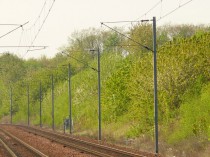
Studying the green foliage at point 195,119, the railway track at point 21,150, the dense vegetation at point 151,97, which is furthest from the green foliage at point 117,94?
the green foliage at point 195,119

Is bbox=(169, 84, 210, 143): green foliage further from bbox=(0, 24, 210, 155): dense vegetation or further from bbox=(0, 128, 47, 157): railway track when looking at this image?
bbox=(0, 128, 47, 157): railway track

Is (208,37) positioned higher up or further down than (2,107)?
higher up

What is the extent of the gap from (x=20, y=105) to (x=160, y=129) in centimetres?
7683

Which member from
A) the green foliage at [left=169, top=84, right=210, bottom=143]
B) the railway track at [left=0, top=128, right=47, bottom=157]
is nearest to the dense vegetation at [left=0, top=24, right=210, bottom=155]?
the green foliage at [left=169, top=84, right=210, bottom=143]

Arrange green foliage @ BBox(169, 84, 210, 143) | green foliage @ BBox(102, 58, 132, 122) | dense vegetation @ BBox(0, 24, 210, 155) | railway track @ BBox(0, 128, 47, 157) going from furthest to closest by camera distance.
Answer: green foliage @ BBox(102, 58, 132, 122) < dense vegetation @ BBox(0, 24, 210, 155) < green foliage @ BBox(169, 84, 210, 143) < railway track @ BBox(0, 128, 47, 157)

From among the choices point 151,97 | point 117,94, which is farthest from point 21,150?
point 117,94

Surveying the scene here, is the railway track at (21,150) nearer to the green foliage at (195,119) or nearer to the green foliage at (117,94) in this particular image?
the green foliage at (195,119)

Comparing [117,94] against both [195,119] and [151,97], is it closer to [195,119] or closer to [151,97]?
[151,97]

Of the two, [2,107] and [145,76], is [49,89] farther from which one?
[145,76]

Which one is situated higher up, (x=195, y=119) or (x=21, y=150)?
(x=195, y=119)

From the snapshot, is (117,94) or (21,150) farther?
(117,94)

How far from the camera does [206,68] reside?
127ft

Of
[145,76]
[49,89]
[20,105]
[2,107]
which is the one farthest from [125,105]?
[2,107]

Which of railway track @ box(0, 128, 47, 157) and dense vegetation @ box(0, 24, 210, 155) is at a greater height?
dense vegetation @ box(0, 24, 210, 155)
